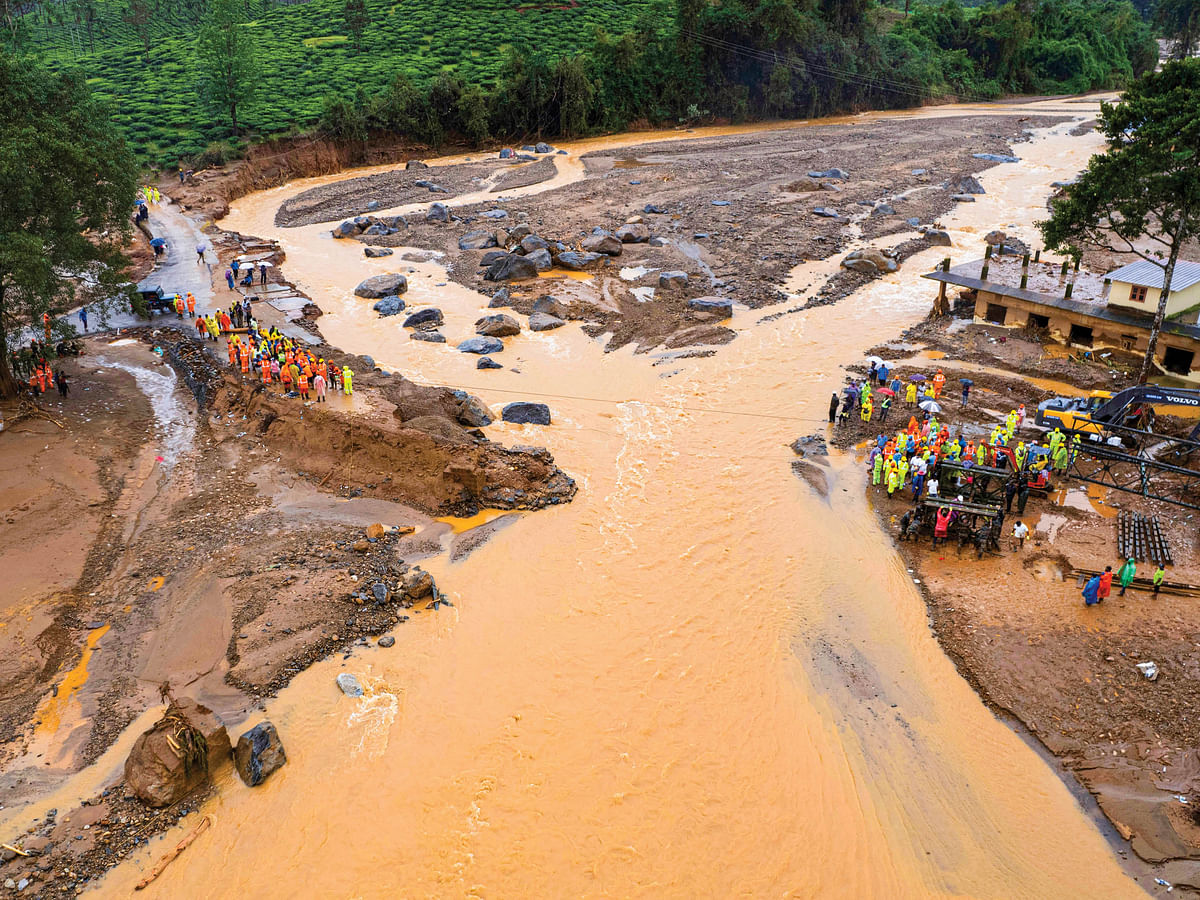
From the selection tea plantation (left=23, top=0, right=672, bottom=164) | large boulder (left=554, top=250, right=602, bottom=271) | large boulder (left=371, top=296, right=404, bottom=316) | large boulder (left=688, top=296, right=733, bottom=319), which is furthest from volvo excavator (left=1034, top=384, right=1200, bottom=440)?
tea plantation (left=23, top=0, right=672, bottom=164)

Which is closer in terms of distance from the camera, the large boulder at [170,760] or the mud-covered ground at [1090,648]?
the large boulder at [170,760]

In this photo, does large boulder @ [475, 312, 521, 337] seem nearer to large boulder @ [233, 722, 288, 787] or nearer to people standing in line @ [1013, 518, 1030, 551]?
people standing in line @ [1013, 518, 1030, 551]

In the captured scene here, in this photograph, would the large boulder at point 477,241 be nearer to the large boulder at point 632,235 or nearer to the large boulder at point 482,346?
the large boulder at point 632,235

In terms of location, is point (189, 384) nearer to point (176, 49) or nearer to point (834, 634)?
point (834, 634)

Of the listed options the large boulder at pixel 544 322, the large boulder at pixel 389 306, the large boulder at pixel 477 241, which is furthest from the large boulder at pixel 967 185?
the large boulder at pixel 389 306

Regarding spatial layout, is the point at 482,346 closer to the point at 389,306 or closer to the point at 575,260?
the point at 389,306

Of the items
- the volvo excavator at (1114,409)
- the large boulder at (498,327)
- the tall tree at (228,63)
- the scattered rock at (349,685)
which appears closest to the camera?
the scattered rock at (349,685)
